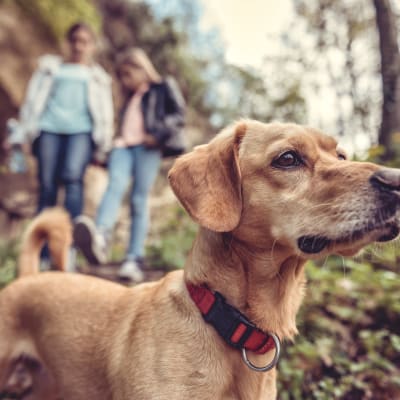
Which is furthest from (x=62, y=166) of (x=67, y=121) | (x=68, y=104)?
(x=68, y=104)

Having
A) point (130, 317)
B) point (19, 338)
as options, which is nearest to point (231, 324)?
point (130, 317)

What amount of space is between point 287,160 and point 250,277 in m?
0.62

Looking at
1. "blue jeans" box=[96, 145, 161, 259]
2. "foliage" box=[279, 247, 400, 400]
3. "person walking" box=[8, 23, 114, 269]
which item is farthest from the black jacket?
"foliage" box=[279, 247, 400, 400]

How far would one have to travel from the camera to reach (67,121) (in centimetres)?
464

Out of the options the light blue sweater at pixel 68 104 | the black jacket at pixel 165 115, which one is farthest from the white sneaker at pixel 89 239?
the black jacket at pixel 165 115

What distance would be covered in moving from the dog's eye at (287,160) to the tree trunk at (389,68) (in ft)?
Result: 13.3

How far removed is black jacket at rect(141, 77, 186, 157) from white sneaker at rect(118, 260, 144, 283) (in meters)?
1.53

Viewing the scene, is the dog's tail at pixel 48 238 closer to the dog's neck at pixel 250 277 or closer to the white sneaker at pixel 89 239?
the white sneaker at pixel 89 239

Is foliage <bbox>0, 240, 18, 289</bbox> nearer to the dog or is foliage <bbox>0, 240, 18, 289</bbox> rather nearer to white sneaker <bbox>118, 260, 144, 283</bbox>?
white sneaker <bbox>118, 260, 144, 283</bbox>

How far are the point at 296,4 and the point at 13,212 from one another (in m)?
10.4

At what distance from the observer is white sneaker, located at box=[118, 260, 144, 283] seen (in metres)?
4.40

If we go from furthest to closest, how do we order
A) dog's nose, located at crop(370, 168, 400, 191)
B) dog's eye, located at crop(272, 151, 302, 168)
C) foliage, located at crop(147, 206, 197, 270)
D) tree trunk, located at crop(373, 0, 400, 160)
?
foliage, located at crop(147, 206, 197, 270), tree trunk, located at crop(373, 0, 400, 160), dog's eye, located at crop(272, 151, 302, 168), dog's nose, located at crop(370, 168, 400, 191)

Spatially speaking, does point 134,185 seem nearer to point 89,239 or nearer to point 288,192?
point 89,239

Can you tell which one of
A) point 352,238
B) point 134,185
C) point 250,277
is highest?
point 352,238
